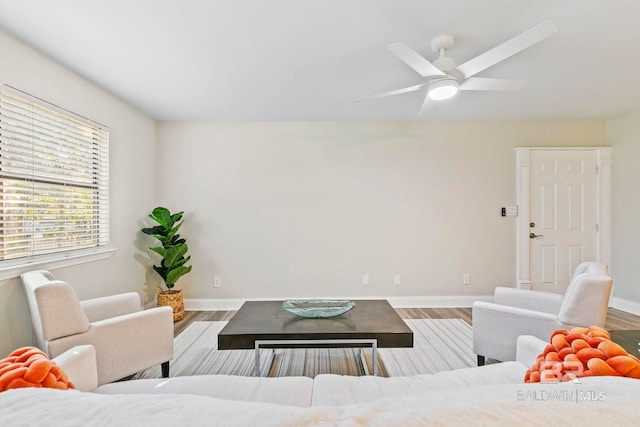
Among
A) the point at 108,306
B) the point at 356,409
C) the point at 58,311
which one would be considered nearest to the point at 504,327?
the point at 356,409

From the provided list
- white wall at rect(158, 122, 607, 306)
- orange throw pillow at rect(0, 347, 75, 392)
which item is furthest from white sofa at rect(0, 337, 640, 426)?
white wall at rect(158, 122, 607, 306)

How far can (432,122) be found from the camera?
415cm

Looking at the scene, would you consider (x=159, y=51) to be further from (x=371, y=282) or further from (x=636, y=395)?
(x=371, y=282)

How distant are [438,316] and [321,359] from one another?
72.3 inches

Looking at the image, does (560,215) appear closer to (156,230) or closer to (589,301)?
(589,301)

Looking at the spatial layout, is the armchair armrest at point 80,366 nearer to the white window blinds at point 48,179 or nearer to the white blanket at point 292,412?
the white blanket at point 292,412

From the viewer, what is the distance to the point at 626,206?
3.91 meters

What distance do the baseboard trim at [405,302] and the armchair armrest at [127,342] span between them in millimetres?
1826

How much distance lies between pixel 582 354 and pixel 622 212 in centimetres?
450

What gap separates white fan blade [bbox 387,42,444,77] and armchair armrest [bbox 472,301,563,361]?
178 cm

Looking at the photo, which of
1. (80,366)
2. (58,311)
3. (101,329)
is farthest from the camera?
(101,329)

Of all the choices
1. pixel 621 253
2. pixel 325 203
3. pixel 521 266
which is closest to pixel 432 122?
pixel 325 203

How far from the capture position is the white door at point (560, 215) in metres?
4.08

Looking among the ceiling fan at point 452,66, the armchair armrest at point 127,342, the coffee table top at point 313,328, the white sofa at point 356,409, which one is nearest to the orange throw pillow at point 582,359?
the white sofa at point 356,409
